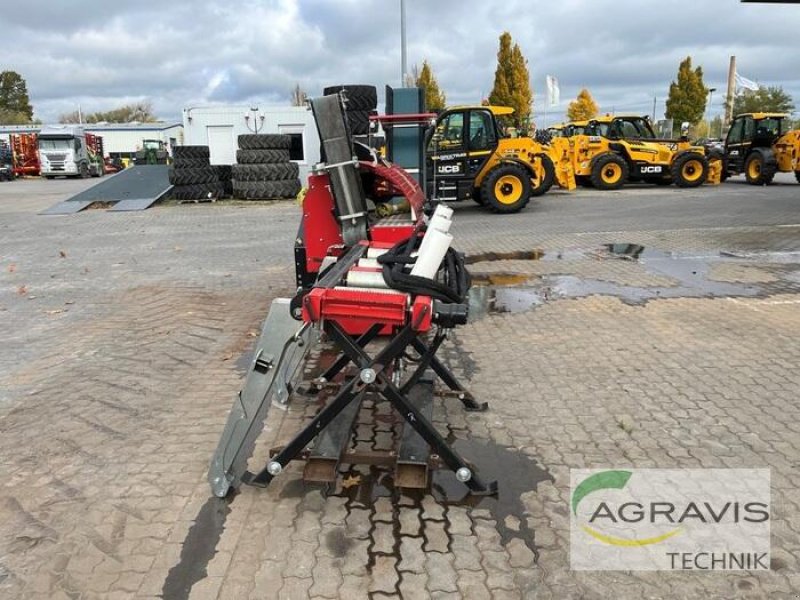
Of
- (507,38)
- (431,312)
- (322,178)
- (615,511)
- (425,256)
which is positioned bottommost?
(615,511)

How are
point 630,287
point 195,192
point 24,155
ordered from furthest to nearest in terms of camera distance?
point 24,155 → point 195,192 → point 630,287

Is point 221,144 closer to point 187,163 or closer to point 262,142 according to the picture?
point 187,163

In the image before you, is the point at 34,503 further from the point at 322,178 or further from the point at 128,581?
the point at 322,178

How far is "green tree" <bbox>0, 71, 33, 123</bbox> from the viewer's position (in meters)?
86.2

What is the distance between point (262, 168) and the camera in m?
20.0

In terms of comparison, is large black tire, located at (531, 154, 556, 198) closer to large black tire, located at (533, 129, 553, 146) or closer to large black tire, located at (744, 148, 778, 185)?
large black tire, located at (533, 129, 553, 146)

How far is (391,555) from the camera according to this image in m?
2.94

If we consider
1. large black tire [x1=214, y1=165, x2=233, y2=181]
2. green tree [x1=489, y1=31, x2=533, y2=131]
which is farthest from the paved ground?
green tree [x1=489, y1=31, x2=533, y2=131]

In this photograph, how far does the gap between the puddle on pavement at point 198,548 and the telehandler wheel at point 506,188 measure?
44.4 ft

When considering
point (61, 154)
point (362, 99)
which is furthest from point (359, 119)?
point (61, 154)

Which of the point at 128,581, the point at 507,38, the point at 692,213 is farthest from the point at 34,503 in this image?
the point at 507,38

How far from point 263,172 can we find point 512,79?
91.8ft

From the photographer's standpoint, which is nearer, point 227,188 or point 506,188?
point 506,188

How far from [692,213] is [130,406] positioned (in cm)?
1415
